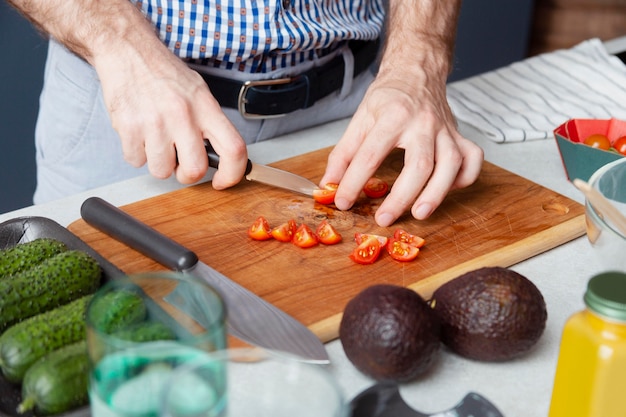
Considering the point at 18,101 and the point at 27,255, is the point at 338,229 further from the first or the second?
the point at 18,101

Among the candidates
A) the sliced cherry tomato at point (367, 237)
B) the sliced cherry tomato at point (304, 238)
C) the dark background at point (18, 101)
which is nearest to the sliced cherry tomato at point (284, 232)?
the sliced cherry tomato at point (304, 238)

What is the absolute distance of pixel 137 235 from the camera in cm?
136

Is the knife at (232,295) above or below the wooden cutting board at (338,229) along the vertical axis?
above

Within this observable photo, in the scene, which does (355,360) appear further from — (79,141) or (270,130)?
(79,141)

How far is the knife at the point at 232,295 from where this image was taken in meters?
1.12

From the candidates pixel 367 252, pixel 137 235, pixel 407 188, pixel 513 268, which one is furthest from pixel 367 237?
pixel 137 235

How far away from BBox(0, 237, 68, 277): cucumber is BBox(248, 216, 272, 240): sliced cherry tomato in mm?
349

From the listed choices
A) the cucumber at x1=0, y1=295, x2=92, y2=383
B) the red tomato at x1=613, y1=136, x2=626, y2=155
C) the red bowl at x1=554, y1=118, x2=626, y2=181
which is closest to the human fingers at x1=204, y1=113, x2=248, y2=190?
the cucumber at x1=0, y1=295, x2=92, y2=383

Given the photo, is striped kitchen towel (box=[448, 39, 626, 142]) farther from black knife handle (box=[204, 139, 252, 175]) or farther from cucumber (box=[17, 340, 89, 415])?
cucumber (box=[17, 340, 89, 415])

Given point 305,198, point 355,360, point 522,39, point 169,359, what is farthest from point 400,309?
point 522,39

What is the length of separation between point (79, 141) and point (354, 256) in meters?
0.92

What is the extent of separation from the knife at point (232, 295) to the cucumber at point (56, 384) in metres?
0.21

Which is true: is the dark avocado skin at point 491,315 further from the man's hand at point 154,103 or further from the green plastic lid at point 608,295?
the man's hand at point 154,103

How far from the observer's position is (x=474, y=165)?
5.20ft
